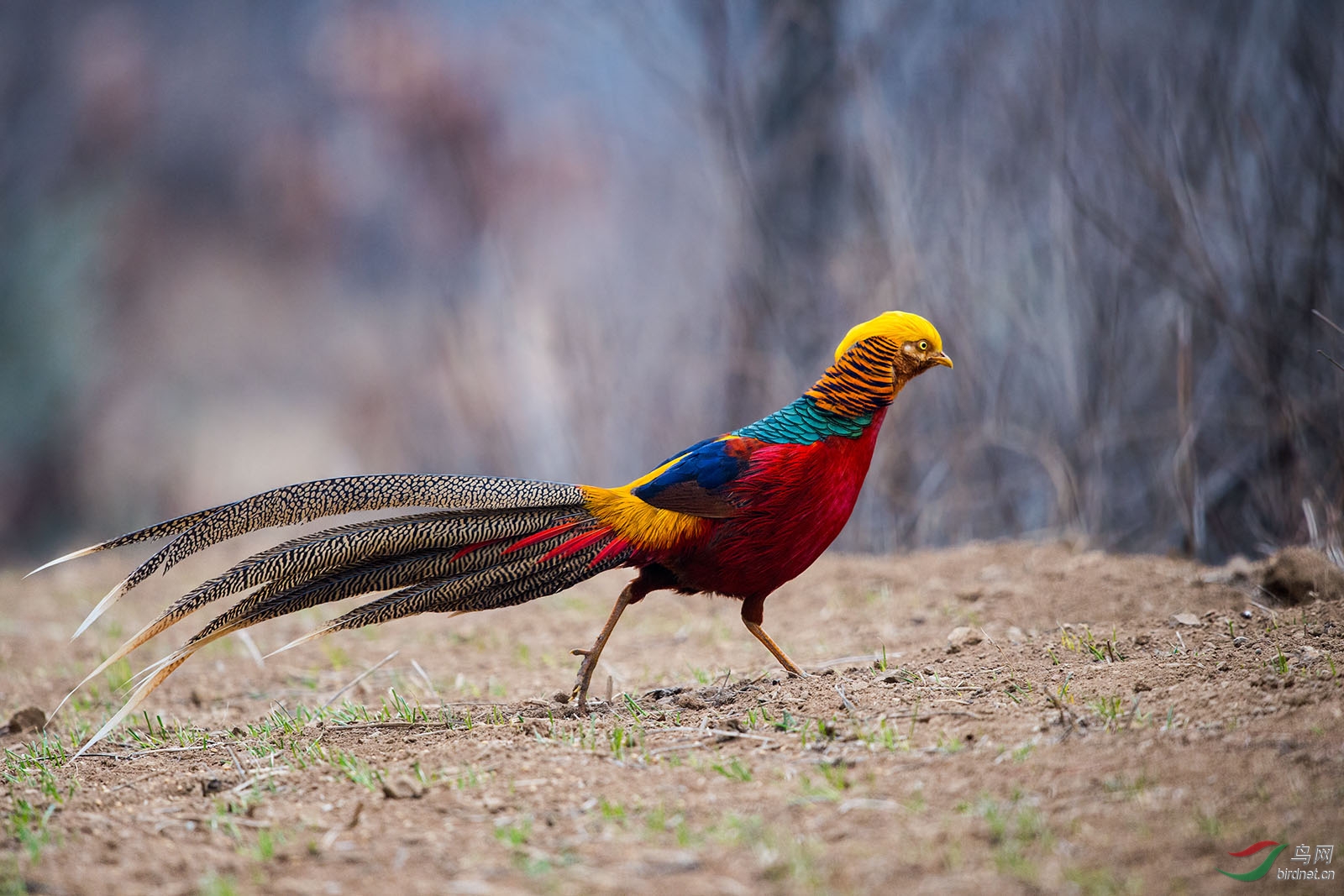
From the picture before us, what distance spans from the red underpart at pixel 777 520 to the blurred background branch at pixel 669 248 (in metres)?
2.51

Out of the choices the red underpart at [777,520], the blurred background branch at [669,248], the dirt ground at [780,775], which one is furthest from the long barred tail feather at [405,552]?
the blurred background branch at [669,248]

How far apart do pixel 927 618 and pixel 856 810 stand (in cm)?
273

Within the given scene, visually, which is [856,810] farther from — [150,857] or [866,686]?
[150,857]

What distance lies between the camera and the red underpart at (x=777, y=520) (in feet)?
11.3

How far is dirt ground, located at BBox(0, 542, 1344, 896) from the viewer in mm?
1996

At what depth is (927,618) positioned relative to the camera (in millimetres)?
4820

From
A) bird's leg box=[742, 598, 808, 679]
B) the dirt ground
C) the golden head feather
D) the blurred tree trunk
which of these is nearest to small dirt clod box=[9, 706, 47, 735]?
the dirt ground

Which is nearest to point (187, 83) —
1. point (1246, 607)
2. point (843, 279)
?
point (843, 279)

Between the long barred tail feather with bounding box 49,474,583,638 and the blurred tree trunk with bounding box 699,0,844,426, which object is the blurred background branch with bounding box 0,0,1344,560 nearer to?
the blurred tree trunk with bounding box 699,0,844,426

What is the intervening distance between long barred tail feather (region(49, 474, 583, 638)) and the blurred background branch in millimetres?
3530

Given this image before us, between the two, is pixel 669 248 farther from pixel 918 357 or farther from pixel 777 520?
pixel 777 520

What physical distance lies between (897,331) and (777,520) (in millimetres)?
778

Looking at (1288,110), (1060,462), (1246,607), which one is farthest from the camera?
(1060,462)

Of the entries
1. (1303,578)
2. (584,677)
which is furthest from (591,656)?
(1303,578)
